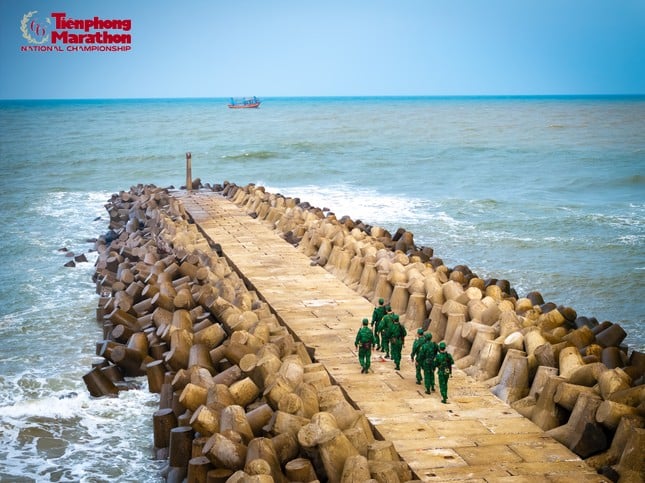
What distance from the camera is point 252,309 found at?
13.3m

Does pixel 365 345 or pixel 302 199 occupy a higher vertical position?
pixel 365 345

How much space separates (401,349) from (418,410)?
62.9 inches

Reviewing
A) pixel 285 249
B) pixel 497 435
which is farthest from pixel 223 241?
pixel 497 435

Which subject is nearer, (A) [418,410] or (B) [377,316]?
(A) [418,410]

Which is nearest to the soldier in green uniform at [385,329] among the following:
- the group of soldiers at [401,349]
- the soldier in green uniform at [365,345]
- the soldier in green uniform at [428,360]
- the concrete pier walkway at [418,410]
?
the group of soldiers at [401,349]

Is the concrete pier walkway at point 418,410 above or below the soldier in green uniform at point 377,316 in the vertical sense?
below

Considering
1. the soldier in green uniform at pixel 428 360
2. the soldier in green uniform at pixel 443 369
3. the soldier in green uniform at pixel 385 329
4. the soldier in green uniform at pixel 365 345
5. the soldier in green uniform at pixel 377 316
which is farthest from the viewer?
the soldier in green uniform at pixel 377 316

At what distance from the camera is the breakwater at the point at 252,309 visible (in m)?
9.95

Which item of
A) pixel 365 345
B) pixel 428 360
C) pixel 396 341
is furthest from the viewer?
pixel 396 341

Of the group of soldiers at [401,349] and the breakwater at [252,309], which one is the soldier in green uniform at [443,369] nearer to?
the group of soldiers at [401,349]

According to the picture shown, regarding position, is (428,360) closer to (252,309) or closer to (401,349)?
(401,349)

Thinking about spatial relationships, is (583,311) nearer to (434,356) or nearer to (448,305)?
(448,305)

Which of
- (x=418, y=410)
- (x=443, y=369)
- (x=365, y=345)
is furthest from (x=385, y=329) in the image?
(x=418, y=410)

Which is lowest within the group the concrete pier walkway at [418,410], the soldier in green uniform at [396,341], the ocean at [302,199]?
the ocean at [302,199]
